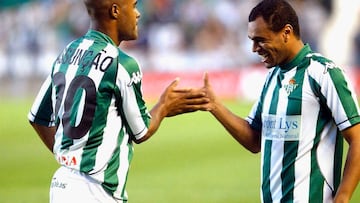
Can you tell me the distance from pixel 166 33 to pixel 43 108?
21273 millimetres

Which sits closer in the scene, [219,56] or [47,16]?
[219,56]

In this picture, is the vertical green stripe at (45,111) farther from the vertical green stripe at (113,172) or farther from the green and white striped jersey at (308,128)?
the green and white striped jersey at (308,128)

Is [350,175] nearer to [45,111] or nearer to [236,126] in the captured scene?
[236,126]

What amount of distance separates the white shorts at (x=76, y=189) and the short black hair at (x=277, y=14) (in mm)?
1352

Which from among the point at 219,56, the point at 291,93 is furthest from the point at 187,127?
the point at 291,93

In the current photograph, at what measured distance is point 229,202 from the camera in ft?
37.4

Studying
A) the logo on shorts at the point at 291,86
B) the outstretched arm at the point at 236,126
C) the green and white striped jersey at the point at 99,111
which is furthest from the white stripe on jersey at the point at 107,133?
the logo on shorts at the point at 291,86

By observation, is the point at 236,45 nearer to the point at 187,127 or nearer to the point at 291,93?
the point at 187,127

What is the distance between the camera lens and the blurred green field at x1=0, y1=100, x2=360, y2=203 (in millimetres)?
11930

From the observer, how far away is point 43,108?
19.9ft

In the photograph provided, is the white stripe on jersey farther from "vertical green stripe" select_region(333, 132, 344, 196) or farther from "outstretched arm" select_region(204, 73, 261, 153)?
"vertical green stripe" select_region(333, 132, 344, 196)

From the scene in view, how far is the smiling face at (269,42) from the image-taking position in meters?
5.77

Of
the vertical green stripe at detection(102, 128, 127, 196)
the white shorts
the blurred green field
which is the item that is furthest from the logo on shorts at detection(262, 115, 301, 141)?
the blurred green field

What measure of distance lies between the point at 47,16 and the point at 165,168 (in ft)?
49.9
